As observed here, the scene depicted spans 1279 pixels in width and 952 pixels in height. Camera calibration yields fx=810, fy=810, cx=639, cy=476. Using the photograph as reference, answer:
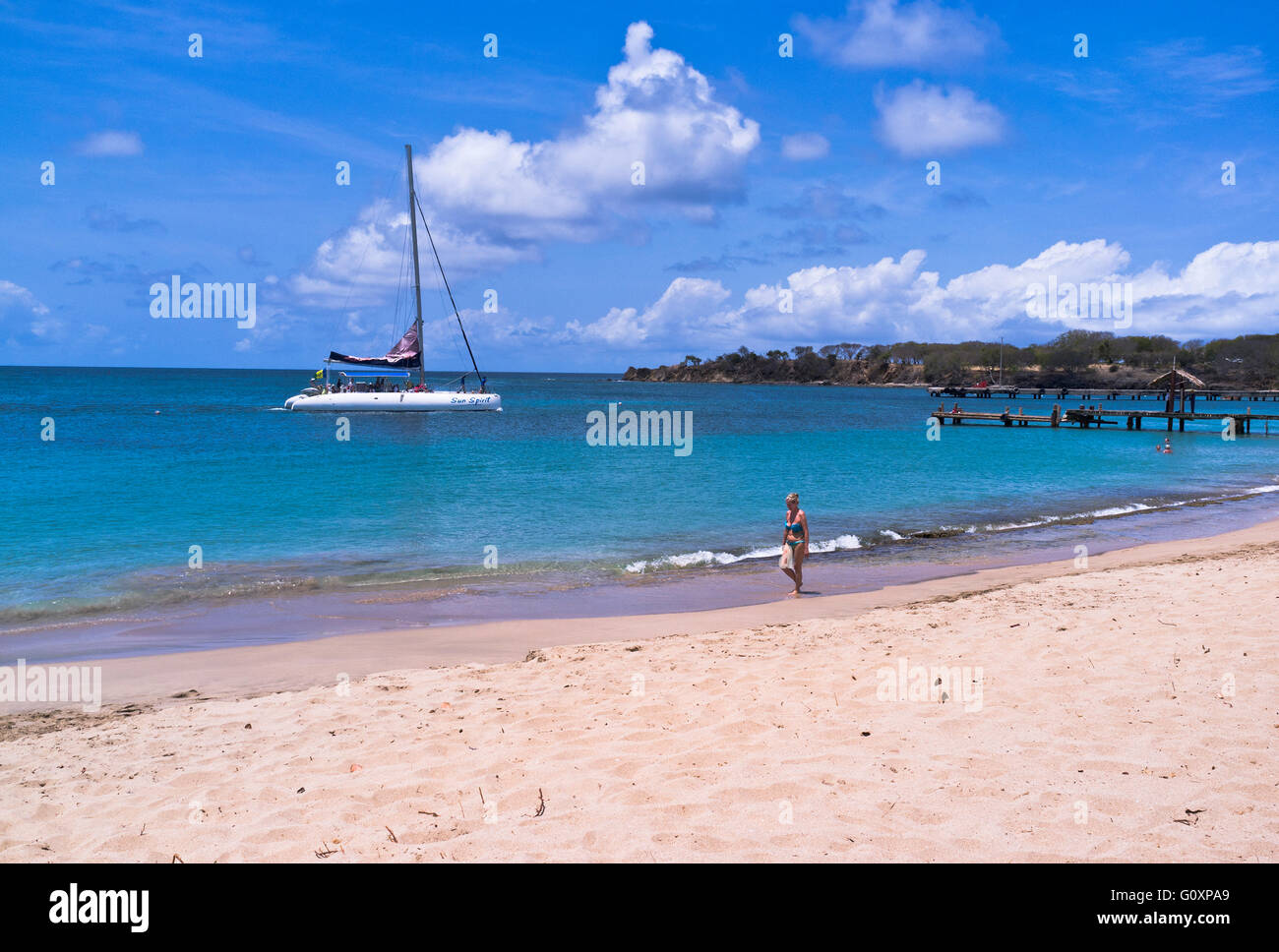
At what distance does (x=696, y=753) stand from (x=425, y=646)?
5.11 metres

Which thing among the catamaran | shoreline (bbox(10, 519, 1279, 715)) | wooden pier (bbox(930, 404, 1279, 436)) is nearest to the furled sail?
the catamaran

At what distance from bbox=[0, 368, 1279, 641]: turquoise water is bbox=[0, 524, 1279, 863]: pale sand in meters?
5.40

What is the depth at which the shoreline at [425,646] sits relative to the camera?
8195mm

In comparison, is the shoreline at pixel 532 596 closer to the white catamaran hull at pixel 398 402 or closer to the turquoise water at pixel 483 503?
the turquoise water at pixel 483 503

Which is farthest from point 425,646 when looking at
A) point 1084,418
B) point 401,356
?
point 1084,418

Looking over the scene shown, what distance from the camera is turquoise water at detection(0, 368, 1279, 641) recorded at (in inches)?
566

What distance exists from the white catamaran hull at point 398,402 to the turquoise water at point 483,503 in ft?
22.0

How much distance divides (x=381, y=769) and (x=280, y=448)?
114 feet

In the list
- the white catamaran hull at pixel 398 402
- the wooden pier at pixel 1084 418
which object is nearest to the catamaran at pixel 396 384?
the white catamaran hull at pixel 398 402

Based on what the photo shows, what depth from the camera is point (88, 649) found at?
9.91 meters

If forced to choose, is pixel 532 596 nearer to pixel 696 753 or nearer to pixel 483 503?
pixel 696 753

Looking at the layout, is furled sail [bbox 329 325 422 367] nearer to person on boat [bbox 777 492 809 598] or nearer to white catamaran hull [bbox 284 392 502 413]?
white catamaran hull [bbox 284 392 502 413]
